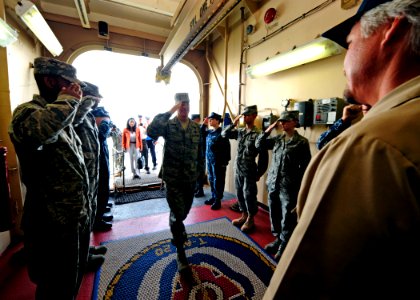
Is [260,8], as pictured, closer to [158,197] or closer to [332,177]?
[332,177]

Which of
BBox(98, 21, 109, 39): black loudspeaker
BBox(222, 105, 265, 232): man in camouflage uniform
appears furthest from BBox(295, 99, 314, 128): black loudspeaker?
BBox(98, 21, 109, 39): black loudspeaker

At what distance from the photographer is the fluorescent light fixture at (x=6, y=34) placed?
1.92 meters

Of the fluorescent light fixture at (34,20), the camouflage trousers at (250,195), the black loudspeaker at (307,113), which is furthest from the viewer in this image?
the camouflage trousers at (250,195)

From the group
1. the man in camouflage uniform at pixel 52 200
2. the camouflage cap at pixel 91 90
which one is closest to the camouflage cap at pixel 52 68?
the man in camouflage uniform at pixel 52 200

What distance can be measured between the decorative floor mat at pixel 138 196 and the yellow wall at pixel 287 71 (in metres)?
1.78

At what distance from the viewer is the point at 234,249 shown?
233cm

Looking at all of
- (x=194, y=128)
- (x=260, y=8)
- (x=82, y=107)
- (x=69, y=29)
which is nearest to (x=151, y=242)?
(x=194, y=128)

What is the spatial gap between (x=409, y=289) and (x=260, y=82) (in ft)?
11.9

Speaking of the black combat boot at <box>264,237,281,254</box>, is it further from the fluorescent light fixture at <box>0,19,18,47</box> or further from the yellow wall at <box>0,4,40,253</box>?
the fluorescent light fixture at <box>0,19,18,47</box>

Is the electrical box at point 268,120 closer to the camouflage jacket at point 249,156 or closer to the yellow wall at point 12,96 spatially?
the camouflage jacket at point 249,156

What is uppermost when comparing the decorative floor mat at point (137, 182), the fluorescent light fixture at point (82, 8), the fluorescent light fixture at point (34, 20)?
the fluorescent light fixture at point (82, 8)

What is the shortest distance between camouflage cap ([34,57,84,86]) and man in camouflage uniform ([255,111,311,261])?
7.43 feet

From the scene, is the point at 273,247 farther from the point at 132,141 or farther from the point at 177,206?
the point at 132,141

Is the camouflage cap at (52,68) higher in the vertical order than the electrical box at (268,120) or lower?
higher
